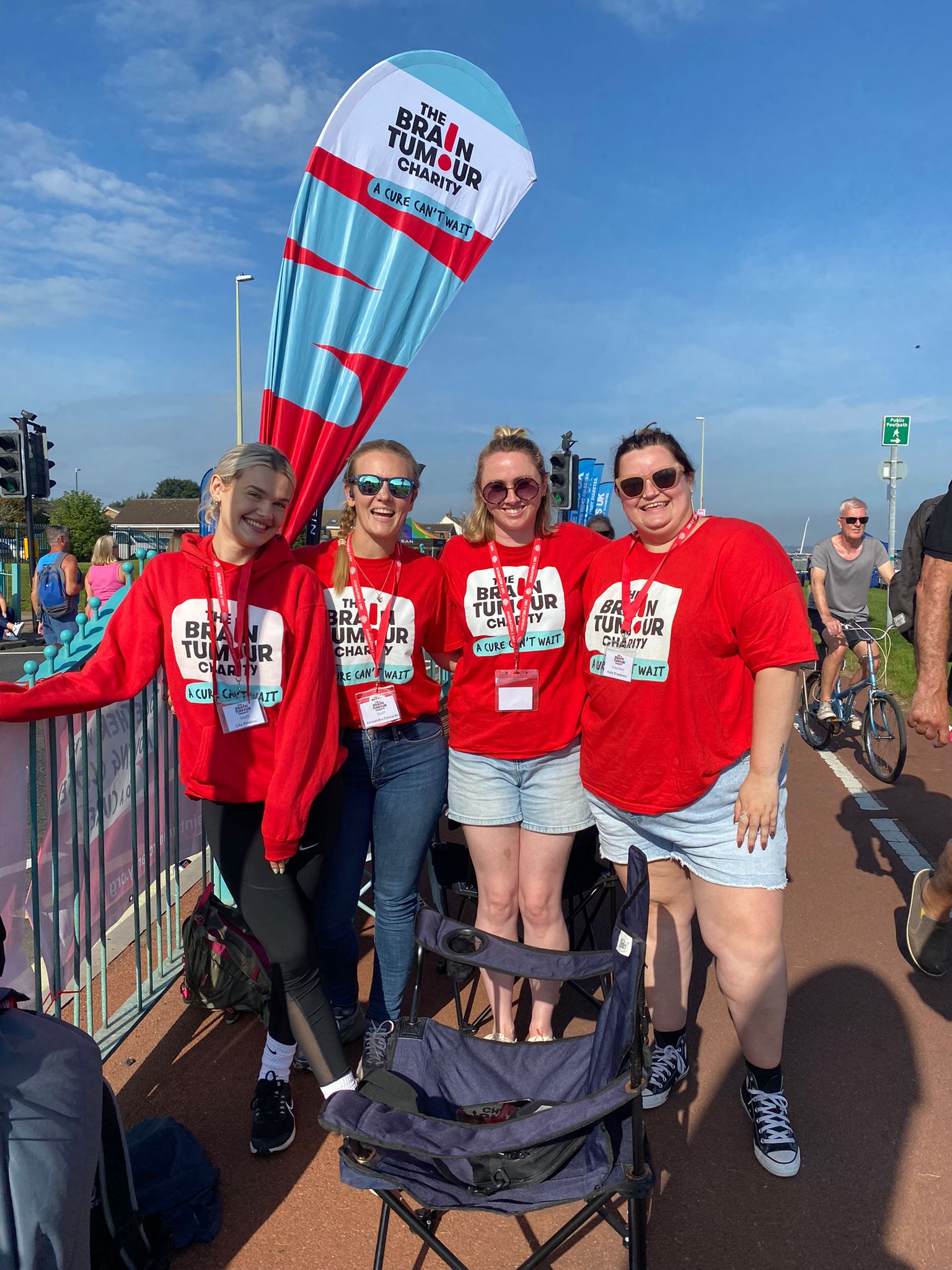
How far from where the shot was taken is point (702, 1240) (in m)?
2.17

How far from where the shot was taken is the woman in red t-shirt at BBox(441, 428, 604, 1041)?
2.69 m

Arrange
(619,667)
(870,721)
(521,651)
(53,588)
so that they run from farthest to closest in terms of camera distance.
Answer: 1. (53,588)
2. (870,721)
3. (521,651)
4. (619,667)

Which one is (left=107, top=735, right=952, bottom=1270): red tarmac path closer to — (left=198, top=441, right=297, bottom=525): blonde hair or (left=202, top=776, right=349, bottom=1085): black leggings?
(left=202, top=776, right=349, bottom=1085): black leggings

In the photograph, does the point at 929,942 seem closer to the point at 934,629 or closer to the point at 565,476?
the point at 934,629

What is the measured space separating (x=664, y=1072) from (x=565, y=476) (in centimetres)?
1060

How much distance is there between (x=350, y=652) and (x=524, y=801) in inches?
29.2

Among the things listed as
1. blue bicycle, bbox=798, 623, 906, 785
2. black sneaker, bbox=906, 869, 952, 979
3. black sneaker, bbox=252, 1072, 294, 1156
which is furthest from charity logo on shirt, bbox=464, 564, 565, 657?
blue bicycle, bbox=798, 623, 906, 785

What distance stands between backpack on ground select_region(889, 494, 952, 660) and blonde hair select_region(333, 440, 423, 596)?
180 centimetres

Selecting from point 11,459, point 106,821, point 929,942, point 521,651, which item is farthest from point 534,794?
point 11,459

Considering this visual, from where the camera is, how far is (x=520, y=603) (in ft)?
8.89

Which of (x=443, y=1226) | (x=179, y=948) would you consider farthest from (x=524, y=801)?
(x=179, y=948)

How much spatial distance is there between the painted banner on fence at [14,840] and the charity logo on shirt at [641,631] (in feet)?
5.48

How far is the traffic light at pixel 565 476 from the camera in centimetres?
1259

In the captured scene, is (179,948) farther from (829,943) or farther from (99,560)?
(99,560)
